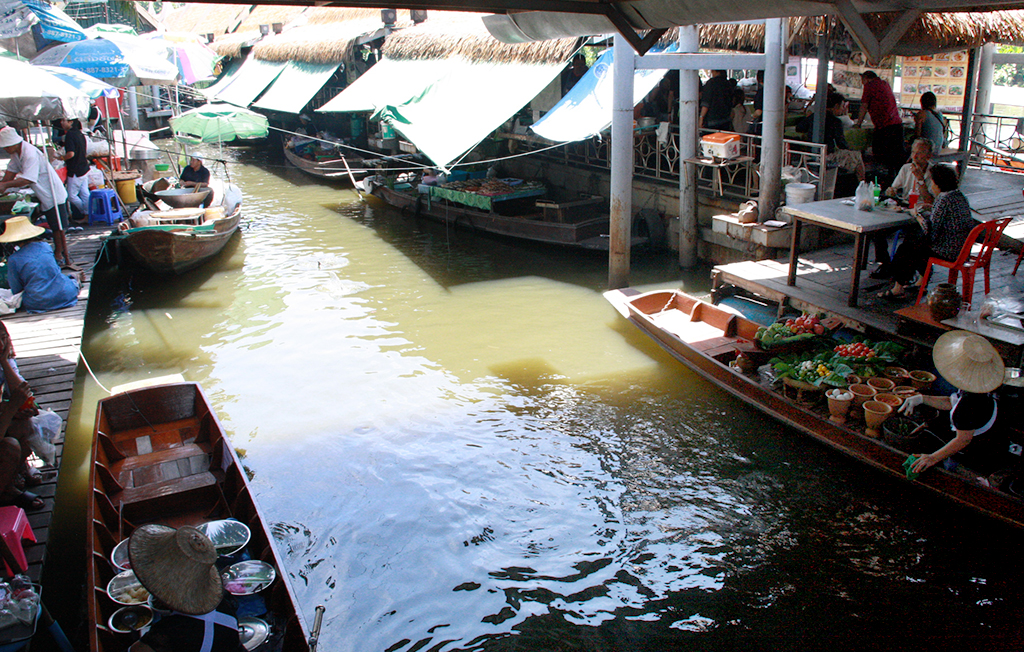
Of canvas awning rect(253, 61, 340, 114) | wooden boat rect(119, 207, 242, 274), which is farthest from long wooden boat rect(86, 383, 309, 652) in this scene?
canvas awning rect(253, 61, 340, 114)

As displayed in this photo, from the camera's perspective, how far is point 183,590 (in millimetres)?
3535

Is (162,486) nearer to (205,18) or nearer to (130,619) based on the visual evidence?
(130,619)

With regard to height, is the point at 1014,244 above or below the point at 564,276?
above

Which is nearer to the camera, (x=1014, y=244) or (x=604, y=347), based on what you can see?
(x=1014, y=244)

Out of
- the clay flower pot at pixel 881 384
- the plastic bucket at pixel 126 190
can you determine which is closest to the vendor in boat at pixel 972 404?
the clay flower pot at pixel 881 384

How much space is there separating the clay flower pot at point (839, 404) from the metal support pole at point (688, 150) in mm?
5274

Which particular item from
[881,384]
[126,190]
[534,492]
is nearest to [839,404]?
[881,384]

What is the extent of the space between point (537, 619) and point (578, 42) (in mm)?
9933

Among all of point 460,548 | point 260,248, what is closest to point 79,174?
point 260,248

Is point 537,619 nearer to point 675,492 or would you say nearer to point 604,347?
point 675,492

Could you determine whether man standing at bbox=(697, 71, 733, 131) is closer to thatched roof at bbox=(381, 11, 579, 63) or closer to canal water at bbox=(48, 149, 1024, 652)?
thatched roof at bbox=(381, 11, 579, 63)

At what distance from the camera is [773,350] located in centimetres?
773

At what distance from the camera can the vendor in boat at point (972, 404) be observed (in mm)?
4859

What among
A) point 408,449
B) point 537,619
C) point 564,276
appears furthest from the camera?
point 564,276
